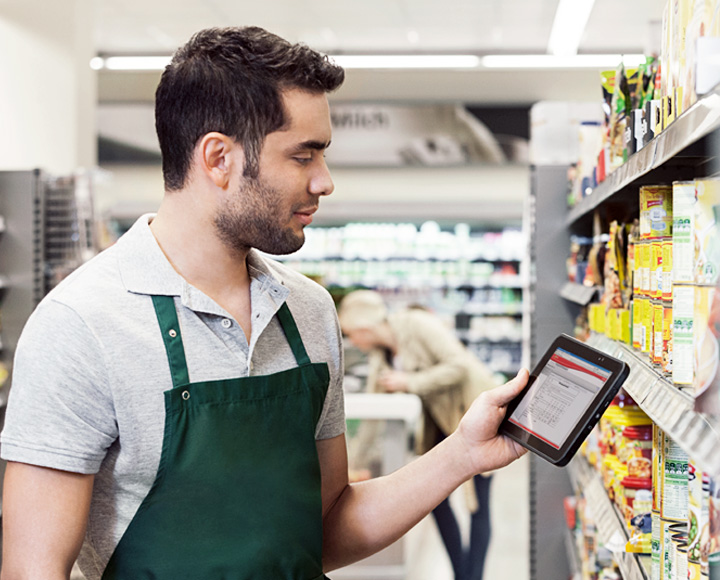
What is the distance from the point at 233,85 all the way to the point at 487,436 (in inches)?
30.8

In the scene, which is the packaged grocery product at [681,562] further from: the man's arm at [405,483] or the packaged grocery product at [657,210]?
the packaged grocery product at [657,210]

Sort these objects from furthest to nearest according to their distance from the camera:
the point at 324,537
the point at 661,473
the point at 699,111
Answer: the point at 324,537 → the point at 661,473 → the point at 699,111

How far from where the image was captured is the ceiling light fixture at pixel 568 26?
6.54m

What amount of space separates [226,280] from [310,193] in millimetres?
227

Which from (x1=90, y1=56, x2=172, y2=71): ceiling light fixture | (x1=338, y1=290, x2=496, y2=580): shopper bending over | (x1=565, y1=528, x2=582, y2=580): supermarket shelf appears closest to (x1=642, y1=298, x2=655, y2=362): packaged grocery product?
(x1=565, y1=528, x2=582, y2=580): supermarket shelf

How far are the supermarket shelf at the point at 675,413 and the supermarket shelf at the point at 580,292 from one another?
2.60 feet

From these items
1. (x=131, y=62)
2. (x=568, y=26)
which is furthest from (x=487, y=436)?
(x=131, y=62)

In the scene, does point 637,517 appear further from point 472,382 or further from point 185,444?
point 472,382

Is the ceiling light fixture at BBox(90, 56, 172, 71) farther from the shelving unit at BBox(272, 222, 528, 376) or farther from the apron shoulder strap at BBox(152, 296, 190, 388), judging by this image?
the apron shoulder strap at BBox(152, 296, 190, 388)

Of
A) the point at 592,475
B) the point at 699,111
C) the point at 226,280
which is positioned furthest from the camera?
the point at 592,475

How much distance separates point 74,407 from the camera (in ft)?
4.14

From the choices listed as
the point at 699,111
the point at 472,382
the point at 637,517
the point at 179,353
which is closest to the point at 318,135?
the point at 179,353

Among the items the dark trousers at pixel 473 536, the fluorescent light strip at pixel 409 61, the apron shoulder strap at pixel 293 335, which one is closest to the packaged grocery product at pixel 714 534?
the apron shoulder strap at pixel 293 335

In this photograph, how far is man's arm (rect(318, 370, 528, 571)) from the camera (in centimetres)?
147
